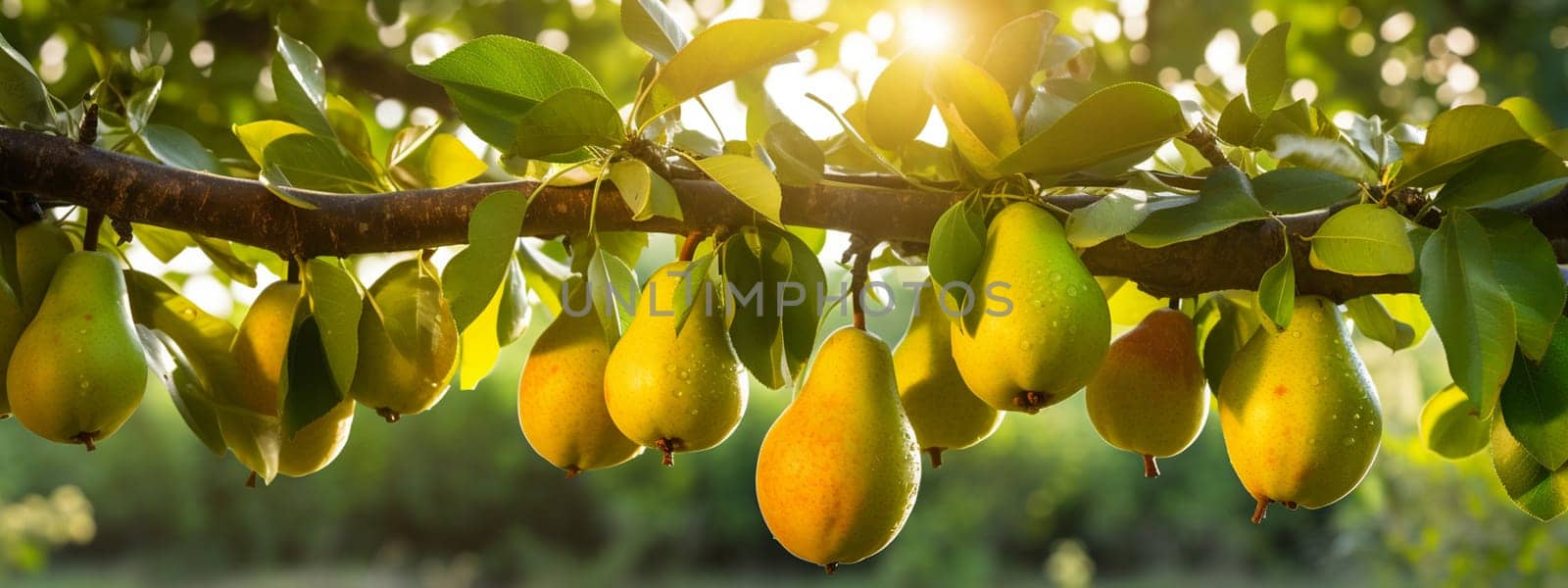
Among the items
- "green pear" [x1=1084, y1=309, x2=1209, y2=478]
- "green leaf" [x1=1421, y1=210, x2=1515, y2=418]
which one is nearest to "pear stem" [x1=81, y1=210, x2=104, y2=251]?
"green pear" [x1=1084, y1=309, x2=1209, y2=478]

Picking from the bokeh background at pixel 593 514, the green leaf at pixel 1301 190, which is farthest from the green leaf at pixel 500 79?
the bokeh background at pixel 593 514

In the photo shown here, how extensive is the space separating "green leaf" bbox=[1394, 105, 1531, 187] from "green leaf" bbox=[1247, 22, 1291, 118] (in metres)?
0.08

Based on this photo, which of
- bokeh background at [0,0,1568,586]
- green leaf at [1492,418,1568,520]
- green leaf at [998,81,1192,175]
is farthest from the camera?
bokeh background at [0,0,1568,586]

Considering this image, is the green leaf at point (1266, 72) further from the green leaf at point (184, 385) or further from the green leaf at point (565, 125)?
the green leaf at point (184, 385)

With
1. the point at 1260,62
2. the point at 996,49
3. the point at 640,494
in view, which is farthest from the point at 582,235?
the point at 640,494

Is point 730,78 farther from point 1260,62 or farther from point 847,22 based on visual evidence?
point 847,22

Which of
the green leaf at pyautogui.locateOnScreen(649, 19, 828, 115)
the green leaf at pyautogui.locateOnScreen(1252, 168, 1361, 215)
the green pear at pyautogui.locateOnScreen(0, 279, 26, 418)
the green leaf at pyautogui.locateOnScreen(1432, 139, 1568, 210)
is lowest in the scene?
the green leaf at pyautogui.locateOnScreen(1432, 139, 1568, 210)

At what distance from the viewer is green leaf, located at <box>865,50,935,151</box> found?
0.57 meters

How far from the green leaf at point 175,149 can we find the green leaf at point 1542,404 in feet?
2.35

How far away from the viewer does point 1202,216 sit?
53cm

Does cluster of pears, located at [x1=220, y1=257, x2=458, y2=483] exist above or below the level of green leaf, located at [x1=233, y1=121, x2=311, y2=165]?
below

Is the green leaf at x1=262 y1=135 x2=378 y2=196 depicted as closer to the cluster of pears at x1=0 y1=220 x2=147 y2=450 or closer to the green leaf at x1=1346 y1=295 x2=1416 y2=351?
the cluster of pears at x1=0 y1=220 x2=147 y2=450

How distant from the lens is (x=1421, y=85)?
2168 millimetres

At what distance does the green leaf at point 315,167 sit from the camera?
641mm
